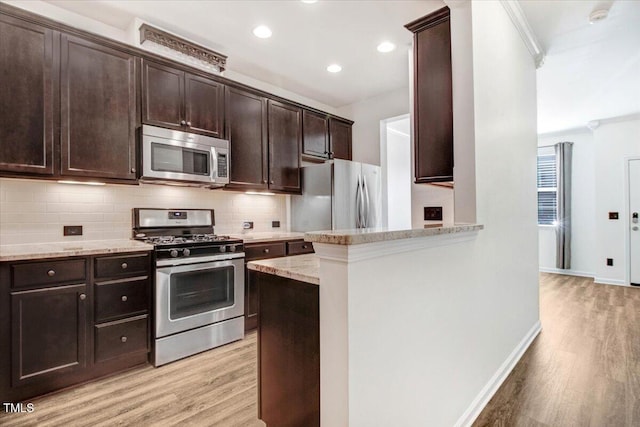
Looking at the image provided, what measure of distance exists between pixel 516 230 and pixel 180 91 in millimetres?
3114

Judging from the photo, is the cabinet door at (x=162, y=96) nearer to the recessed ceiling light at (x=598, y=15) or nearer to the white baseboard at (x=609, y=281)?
the recessed ceiling light at (x=598, y=15)

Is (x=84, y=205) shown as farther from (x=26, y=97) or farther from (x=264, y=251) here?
(x=264, y=251)

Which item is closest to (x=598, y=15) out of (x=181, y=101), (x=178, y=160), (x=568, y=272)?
(x=181, y=101)

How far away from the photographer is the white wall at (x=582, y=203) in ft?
18.6

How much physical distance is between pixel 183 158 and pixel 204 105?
579 millimetres

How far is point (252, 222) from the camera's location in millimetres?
3775

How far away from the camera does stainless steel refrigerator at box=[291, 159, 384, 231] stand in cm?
359

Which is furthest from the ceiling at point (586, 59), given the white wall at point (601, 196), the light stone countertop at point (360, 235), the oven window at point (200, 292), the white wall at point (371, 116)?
the oven window at point (200, 292)

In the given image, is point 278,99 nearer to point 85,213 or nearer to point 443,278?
point 85,213

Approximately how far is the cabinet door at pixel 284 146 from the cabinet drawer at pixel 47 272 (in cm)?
195

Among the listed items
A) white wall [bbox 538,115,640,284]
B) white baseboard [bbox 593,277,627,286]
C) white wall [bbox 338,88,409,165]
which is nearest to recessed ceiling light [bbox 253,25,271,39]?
white wall [bbox 338,88,409,165]

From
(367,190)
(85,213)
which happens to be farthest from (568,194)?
(85,213)

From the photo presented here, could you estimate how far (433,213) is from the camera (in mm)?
3041

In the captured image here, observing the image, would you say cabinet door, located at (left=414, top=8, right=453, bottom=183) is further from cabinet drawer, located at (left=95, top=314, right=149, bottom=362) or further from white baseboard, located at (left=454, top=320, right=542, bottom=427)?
cabinet drawer, located at (left=95, top=314, right=149, bottom=362)
